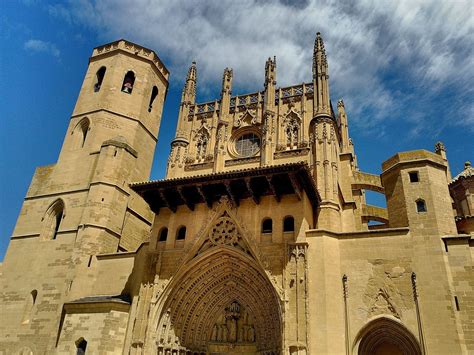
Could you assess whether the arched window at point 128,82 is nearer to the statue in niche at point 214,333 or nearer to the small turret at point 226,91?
the small turret at point 226,91

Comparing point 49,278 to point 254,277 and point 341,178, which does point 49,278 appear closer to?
point 254,277

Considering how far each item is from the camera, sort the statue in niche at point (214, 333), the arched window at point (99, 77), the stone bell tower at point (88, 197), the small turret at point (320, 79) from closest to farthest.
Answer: the statue in niche at point (214, 333)
the stone bell tower at point (88, 197)
the small turret at point (320, 79)
the arched window at point (99, 77)

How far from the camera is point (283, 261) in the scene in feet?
41.3

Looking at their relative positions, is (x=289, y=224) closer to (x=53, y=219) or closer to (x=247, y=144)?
(x=247, y=144)

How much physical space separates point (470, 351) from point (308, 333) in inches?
168

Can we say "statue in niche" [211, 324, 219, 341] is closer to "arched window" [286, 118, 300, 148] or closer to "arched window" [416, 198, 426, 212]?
"arched window" [286, 118, 300, 148]

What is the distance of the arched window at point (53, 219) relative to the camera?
17.7 metres

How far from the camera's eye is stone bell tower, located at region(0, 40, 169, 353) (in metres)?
15.9

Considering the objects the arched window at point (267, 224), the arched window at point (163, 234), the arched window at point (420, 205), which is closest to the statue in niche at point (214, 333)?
the arched window at point (163, 234)

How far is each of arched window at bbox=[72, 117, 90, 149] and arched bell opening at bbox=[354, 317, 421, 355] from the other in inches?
611

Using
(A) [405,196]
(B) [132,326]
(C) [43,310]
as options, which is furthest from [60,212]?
(A) [405,196]

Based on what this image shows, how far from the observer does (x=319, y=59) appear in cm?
1784

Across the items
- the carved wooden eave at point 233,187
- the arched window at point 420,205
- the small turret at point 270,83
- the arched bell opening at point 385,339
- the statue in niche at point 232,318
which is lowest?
the arched bell opening at point 385,339

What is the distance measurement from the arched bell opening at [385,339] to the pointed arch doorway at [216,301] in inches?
124
